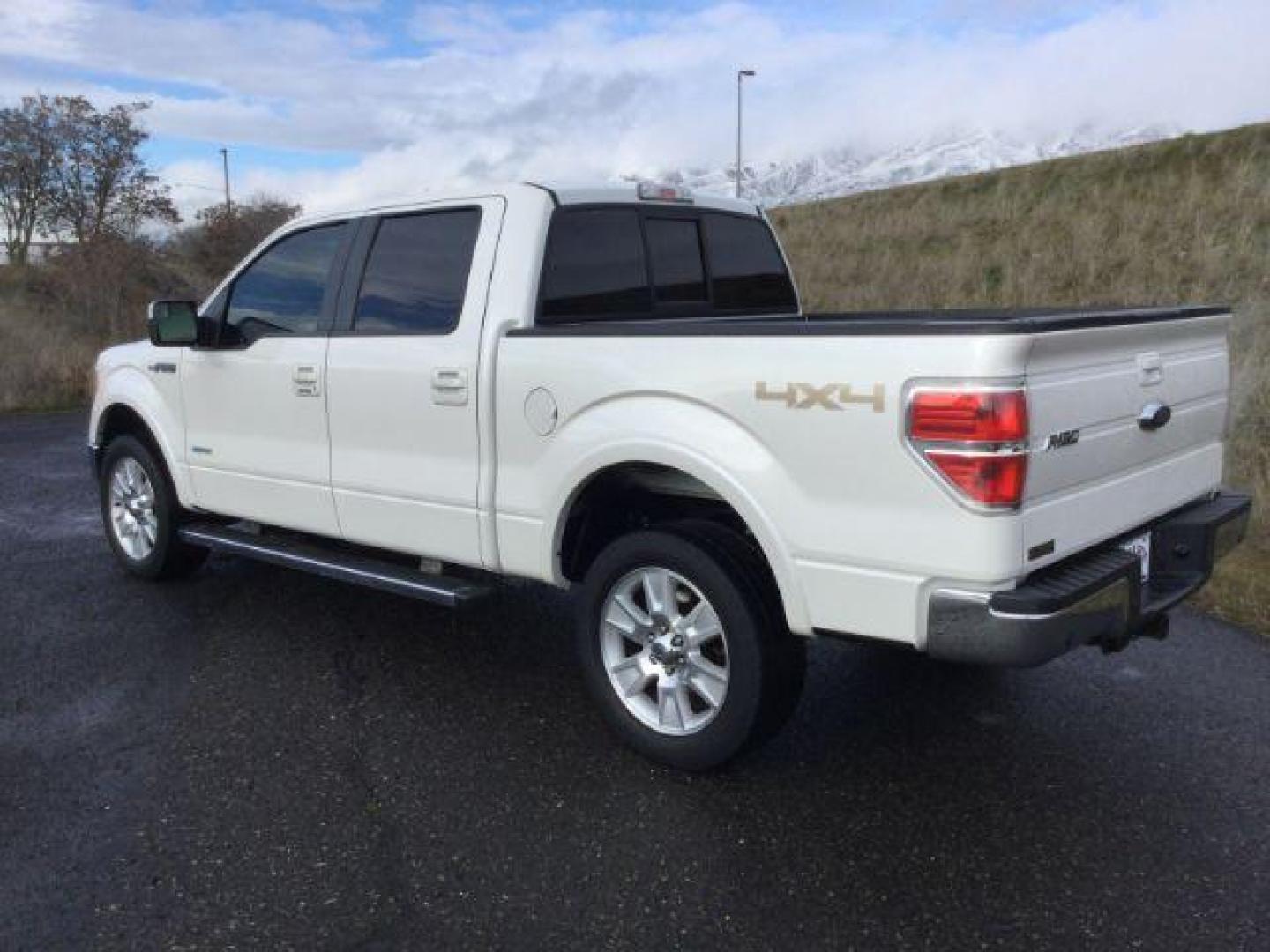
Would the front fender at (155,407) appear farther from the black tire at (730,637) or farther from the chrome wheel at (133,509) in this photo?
the black tire at (730,637)

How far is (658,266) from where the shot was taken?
15.9ft

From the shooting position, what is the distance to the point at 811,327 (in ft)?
10.8

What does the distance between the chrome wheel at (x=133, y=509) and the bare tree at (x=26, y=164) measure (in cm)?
2926

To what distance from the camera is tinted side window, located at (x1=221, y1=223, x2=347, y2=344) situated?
5074mm

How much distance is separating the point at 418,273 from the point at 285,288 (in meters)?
0.97

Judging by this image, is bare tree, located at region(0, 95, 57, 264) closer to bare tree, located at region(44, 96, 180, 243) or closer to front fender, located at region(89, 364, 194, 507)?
bare tree, located at region(44, 96, 180, 243)

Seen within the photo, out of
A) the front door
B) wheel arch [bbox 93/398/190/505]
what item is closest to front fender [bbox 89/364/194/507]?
wheel arch [bbox 93/398/190/505]

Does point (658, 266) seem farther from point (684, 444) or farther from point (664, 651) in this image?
point (664, 651)

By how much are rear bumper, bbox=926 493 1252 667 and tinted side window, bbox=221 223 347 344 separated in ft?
10.4

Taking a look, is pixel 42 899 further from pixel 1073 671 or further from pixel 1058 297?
pixel 1058 297

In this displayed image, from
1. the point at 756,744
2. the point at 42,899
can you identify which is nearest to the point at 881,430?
the point at 756,744

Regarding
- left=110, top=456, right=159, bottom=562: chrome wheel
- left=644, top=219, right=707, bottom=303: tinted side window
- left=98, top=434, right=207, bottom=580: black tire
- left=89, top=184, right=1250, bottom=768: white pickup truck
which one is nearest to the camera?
left=89, top=184, right=1250, bottom=768: white pickup truck

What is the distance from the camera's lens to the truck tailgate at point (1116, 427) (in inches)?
123

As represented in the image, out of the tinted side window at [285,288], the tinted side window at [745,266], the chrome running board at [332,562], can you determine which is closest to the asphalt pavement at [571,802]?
the chrome running board at [332,562]
